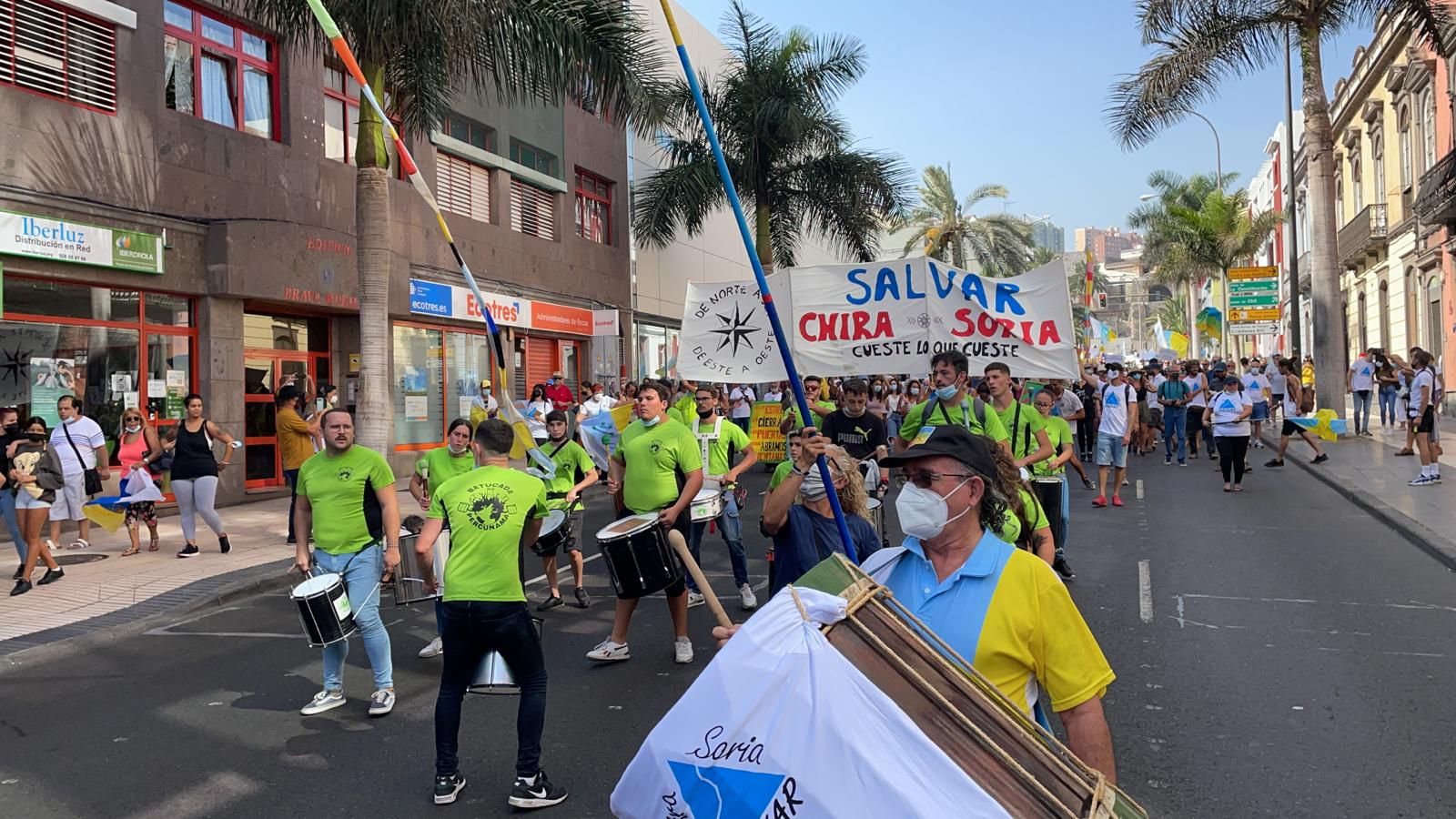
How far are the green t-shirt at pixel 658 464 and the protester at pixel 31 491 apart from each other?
584 centimetres

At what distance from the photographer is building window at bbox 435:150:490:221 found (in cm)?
2008

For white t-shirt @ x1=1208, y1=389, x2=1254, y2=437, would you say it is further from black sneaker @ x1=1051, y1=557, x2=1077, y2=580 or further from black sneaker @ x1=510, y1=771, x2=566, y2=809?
black sneaker @ x1=510, y1=771, x2=566, y2=809

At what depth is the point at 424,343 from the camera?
65.0ft

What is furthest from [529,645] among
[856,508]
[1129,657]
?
[1129,657]

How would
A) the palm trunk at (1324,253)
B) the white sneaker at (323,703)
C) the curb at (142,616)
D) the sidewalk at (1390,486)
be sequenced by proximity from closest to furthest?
the white sneaker at (323,703), the curb at (142,616), the sidewalk at (1390,486), the palm trunk at (1324,253)

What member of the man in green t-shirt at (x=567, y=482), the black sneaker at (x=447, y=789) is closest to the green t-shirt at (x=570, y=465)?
the man in green t-shirt at (x=567, y=482)

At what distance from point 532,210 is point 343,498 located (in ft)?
59.9

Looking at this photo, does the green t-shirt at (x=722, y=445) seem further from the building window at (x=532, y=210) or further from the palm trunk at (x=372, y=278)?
the building window at (x=532, y=210)

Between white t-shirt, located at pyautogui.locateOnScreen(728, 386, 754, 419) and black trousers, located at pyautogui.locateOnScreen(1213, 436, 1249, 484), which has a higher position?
white t-shirt, located at pyautogui.locateOnScreen(728, 386, 754, 419)

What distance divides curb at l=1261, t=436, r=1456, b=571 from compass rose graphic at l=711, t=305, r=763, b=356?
6.27m

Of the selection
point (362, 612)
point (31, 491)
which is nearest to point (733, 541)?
point (362, 612)

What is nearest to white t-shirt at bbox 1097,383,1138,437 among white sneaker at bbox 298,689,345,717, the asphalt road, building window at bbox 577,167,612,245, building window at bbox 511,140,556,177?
the asphalt road

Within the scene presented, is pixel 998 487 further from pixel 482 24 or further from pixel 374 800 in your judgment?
pixel 482 24

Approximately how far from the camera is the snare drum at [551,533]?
25.3 feet
